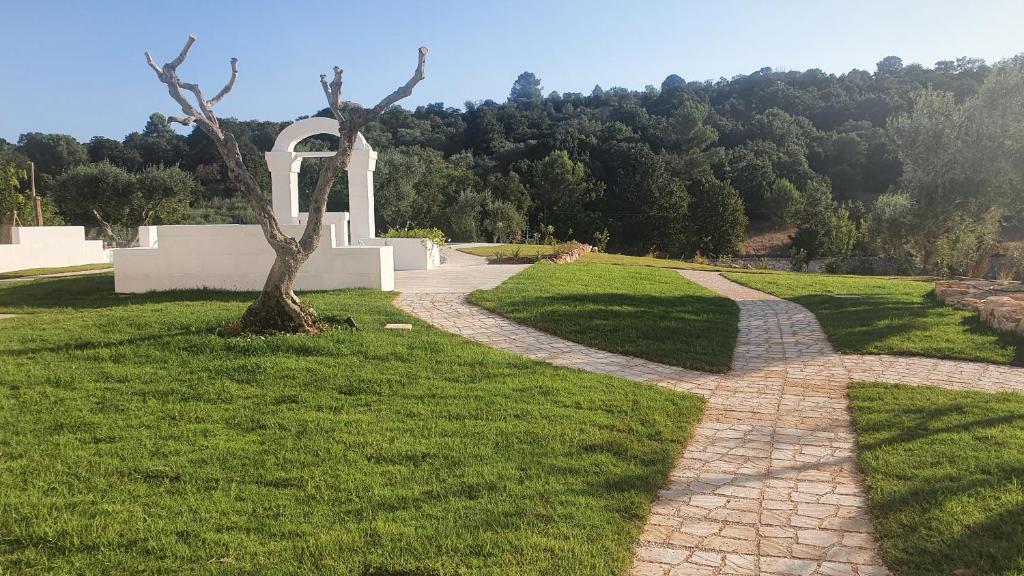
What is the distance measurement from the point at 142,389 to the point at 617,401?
4.14m

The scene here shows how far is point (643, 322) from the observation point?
9930 mm

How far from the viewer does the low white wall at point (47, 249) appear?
2052 cm

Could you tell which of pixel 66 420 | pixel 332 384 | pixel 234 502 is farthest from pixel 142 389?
pixel 234 502

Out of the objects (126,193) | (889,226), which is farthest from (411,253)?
(889,226)

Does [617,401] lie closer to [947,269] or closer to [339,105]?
[339,105]

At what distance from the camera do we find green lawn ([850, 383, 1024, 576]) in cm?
335

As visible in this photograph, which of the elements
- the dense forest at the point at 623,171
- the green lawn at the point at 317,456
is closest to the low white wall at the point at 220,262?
the green lawn at the point at 317,456

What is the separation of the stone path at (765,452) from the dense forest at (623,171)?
1915cm

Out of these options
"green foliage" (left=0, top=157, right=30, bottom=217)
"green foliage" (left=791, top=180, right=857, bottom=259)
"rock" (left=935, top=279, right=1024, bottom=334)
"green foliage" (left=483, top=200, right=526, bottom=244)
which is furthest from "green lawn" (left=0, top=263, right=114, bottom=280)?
"green foliage" (left=791, top=180, right=857, bottom=259)

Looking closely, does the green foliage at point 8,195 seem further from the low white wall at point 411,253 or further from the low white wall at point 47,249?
the low white wall at point 411,253

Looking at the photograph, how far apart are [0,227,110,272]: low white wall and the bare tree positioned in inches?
616

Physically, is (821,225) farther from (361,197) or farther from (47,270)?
(47,270)

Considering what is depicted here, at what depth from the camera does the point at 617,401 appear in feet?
20.1

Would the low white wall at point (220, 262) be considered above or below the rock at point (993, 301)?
above
